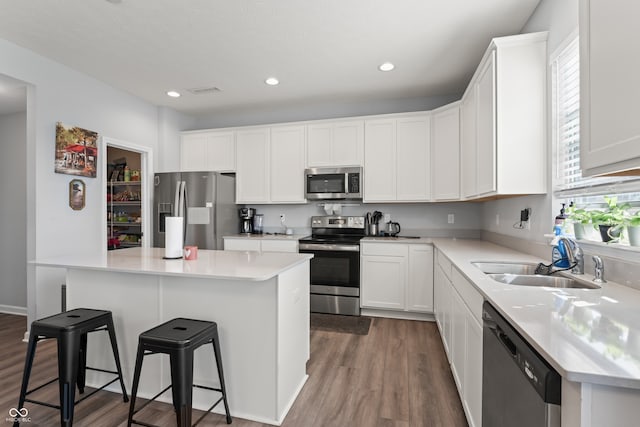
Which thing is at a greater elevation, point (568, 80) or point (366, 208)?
point (568, 80)

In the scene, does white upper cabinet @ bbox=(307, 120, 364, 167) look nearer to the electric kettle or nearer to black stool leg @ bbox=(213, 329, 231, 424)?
the electric kettle

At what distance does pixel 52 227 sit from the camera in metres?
3.09

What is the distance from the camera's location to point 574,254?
1.68 m

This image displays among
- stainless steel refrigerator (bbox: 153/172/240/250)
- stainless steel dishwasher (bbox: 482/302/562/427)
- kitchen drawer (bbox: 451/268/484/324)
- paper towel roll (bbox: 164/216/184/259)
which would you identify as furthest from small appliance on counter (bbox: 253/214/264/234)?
stainless steel dishwasher (bbox: 482/302/562/427)

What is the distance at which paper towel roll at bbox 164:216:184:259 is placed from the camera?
86.2 inches

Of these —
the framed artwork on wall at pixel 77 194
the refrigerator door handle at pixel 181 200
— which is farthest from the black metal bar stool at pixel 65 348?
the refrigerator door handle at pixel 181 200

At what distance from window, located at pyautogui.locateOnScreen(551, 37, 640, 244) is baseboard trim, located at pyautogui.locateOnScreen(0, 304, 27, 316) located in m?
5.68

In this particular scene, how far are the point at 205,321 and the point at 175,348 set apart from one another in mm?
337

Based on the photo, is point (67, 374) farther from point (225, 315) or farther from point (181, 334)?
point (225, 315)

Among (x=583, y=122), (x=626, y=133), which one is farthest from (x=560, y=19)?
(x=626, y=133)

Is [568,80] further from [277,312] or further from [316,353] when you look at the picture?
[316,353]

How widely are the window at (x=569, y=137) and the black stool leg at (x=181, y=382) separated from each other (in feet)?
7.35

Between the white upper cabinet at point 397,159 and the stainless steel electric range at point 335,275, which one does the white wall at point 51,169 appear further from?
the white upper cabinet at point 397,159

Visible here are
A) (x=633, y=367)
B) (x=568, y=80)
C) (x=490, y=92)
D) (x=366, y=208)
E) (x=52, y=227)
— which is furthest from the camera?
(x=366, y=208)
